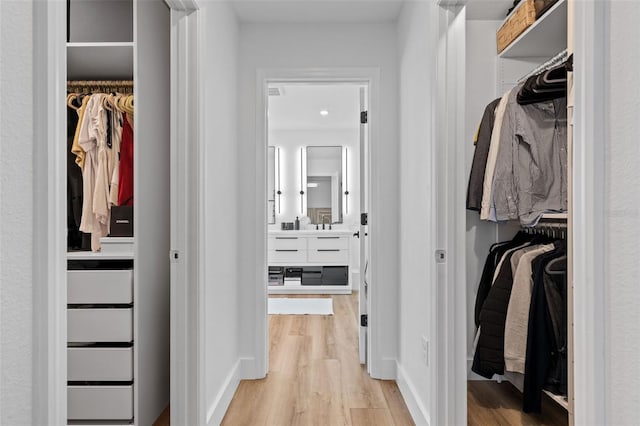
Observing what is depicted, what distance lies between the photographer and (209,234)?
2146 millimetres

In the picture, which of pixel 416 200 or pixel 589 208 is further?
pixel 416 200

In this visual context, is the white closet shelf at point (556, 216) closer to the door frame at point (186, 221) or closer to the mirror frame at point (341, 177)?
the door frame at point (186, 221)

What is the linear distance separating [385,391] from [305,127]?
4.41m

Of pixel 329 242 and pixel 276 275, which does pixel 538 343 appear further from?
pixel 276 275

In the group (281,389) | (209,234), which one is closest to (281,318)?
(281,389)

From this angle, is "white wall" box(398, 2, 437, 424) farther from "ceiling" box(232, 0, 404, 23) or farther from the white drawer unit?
the white drawer unit

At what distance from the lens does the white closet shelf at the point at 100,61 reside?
7.31 ft

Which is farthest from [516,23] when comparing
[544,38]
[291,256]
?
[291,256]

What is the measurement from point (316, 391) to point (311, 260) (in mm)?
3302

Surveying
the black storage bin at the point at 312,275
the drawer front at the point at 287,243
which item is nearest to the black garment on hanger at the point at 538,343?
the black storage bin at the point at 312,275

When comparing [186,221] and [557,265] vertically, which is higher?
[186,221]

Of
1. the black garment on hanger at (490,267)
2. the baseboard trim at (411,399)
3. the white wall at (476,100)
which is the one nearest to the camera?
the baseboard trim at (411,399)

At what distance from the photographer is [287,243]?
19.9ft
